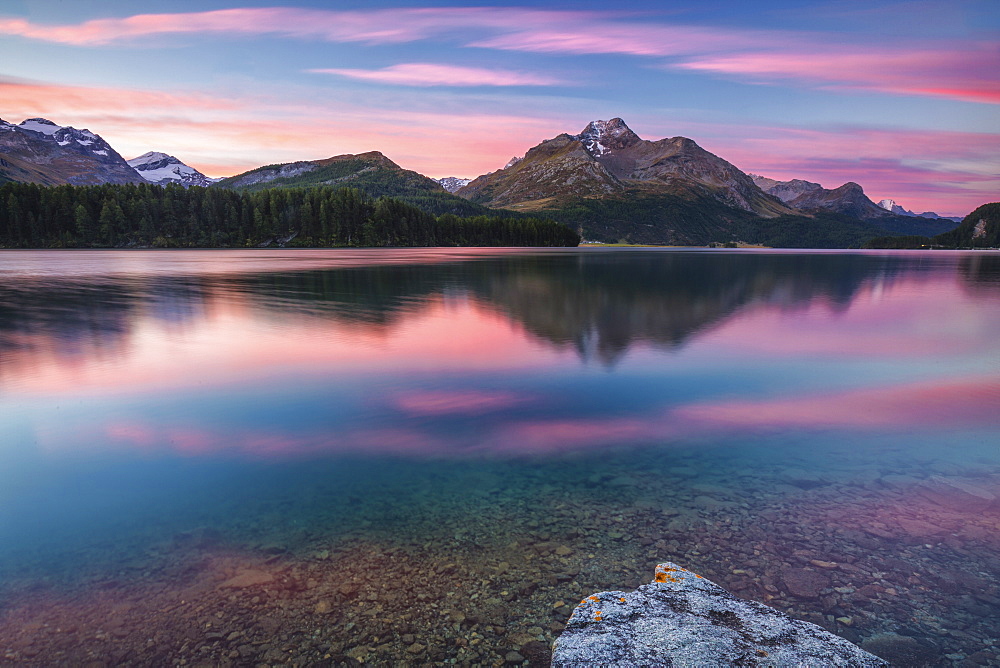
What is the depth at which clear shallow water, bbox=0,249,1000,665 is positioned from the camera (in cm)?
621

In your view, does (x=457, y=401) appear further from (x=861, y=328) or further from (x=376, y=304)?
(x=861, y=328)

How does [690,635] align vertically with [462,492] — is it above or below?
above

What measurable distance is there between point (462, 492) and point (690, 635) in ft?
17.2

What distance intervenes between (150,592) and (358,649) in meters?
3.15

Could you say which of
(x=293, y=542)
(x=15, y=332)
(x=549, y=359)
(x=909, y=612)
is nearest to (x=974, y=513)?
(x=909, y=612)

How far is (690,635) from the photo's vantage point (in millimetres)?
4863

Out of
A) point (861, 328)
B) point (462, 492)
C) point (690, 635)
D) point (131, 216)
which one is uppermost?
point (131, 216)

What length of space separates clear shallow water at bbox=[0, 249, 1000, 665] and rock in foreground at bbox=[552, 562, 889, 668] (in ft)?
3.50

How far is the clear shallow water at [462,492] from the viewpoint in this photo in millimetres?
6215

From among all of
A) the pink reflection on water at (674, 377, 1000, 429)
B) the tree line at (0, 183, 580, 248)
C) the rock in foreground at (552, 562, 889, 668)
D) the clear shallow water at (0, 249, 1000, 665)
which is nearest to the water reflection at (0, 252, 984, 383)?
the clear shallow water at (0, 249, 1000, 665)

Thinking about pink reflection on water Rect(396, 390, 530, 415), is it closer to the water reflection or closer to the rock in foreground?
the water reflection

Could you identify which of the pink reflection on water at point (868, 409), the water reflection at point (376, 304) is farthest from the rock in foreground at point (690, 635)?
the water reflection at point (376, 304)

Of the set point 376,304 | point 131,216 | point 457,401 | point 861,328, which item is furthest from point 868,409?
point 131,216

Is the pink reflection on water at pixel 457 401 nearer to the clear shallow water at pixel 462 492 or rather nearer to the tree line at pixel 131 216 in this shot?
the clear shallow water at pixel 462 492
